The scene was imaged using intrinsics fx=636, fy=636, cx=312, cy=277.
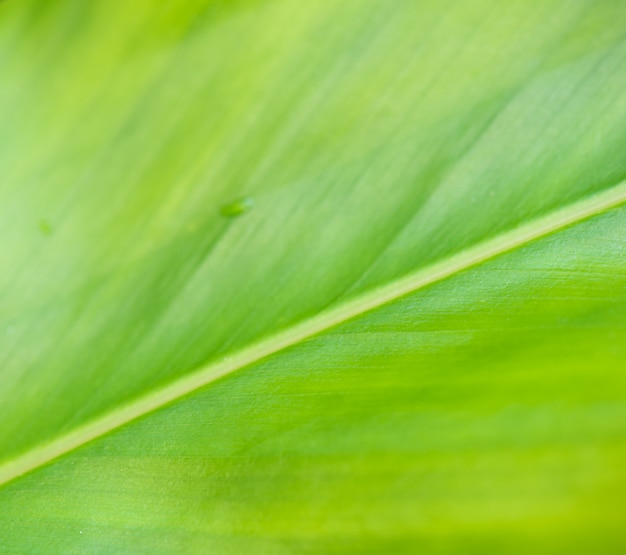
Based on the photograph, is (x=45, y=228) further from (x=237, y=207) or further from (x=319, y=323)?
(x=319, y=323)

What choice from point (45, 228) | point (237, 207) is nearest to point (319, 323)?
point (237, 207)

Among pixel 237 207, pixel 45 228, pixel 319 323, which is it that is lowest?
pixel 319 323

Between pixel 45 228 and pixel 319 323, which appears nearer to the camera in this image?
pixel 319 323

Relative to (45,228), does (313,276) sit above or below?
below

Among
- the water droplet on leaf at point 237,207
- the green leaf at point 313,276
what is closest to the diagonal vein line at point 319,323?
the green leaf at point 313,276

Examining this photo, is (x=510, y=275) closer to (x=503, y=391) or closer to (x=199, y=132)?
(x=503, y=391)

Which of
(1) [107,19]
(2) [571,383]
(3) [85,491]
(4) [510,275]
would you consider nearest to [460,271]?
(4) [510,275]
